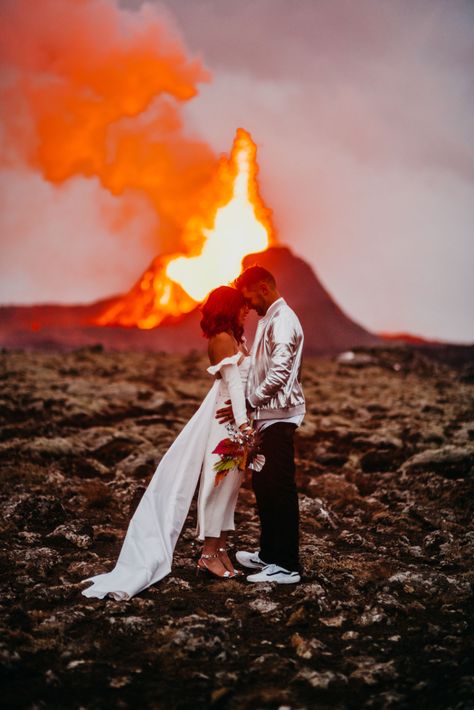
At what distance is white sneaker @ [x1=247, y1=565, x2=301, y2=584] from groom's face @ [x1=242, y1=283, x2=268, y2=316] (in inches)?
87.1

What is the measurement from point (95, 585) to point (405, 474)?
5.72m

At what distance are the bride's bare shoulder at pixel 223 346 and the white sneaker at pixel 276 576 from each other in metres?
1.84

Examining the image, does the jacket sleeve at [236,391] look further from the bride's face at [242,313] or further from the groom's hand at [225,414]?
the bride's face at [242,313]

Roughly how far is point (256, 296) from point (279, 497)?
174 centimetres

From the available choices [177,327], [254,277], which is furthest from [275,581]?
[177,327]

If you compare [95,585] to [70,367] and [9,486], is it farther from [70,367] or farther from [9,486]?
[70,367]

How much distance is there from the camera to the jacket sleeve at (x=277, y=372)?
548 cm

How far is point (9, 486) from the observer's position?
8.35m

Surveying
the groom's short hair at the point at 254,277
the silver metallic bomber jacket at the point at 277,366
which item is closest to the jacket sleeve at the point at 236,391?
the silver metallic bomber jacket at the point at 277,366

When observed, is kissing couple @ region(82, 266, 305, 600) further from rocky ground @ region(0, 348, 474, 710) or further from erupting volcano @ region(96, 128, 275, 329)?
erupting volcano @ region(96, 128, 275, 329)

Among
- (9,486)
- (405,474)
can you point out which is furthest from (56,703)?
(405,474)

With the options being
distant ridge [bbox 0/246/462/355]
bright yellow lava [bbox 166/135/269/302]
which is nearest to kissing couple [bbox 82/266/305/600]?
bright yellow lava [bbox 166/135/269/302]

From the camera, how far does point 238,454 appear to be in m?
5.67

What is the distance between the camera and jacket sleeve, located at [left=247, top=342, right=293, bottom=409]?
548 cm
